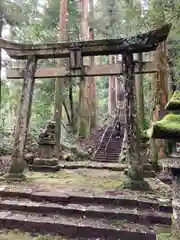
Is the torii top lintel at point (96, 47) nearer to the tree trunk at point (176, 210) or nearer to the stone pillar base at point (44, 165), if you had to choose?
the stone pillar base at point (44, 165)

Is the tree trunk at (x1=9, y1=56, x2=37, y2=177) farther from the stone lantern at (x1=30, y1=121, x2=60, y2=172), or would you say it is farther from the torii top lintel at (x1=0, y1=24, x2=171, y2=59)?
the stone lantern at (x1=30, y1=121, x2=60, y2=172)

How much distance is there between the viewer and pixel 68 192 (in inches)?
215

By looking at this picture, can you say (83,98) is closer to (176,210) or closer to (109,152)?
(109,152)

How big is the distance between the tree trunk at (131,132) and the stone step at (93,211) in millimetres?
1164

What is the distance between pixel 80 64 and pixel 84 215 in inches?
150

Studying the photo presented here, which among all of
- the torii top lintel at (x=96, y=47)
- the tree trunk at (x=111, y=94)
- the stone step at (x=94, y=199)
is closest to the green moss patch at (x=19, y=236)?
the stone step at (x=94, y=199)

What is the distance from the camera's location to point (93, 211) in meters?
4.71

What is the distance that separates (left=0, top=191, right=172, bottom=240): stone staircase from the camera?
167 inches

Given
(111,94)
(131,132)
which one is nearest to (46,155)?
(131,132)

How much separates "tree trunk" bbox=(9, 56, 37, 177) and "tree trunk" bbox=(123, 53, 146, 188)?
261cm

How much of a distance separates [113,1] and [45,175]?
16574mm

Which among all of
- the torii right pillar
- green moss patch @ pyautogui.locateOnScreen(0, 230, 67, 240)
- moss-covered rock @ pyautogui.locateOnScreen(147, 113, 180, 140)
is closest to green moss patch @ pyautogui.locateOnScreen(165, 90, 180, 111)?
moss-covered rock @ pyautogui.locateOnScreen(147, 113, 180, 140)

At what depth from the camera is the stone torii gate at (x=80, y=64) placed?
617 cm

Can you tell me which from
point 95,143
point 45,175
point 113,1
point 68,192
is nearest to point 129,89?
point 68,192
